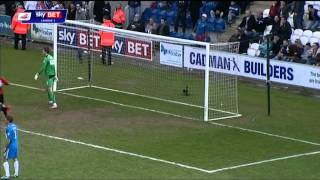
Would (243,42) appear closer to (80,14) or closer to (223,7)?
(223,7)

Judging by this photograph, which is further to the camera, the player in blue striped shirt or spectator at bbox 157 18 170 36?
spectator at bbox 157 18 170 36

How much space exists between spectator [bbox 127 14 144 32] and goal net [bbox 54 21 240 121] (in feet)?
17.5

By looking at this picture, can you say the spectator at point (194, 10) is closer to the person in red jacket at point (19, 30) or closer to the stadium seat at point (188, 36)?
the stadium seat at point (188, 36)

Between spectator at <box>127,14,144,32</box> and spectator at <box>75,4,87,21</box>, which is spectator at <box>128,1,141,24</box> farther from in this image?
spectator at <box>75,4,87,21</box>

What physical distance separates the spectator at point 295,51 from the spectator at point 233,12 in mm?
7783

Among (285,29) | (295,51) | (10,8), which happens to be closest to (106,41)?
(295,51)

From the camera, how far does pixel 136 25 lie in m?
40.2

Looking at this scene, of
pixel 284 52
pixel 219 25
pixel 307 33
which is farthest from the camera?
pixel 219 25

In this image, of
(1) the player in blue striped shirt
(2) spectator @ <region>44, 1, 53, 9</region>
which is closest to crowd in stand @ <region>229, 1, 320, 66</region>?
(2) spectator @ <region>44, 1, 53, 9</region>

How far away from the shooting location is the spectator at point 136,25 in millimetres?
39938

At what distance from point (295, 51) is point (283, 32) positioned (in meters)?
2.05

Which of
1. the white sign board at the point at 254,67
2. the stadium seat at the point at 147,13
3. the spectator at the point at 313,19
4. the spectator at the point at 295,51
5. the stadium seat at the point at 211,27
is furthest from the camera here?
the stadium seat at the point at 147,13

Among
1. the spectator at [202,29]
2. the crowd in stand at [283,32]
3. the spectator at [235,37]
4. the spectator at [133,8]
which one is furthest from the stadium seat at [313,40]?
the spectator at [133,8]

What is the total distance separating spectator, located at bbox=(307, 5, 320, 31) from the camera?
3728 cm
